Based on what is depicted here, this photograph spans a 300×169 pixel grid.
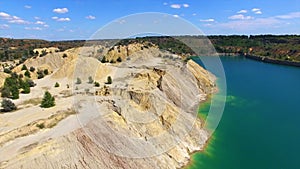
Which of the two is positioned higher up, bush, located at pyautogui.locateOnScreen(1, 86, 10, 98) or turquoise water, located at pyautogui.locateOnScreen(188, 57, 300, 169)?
bush, located at pyautogui.locateOnScreen(1, 86, 10, 98)

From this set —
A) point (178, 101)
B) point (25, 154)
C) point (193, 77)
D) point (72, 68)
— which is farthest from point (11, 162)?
point (193, 77)

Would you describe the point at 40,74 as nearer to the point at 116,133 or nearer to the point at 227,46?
the point at 116,133

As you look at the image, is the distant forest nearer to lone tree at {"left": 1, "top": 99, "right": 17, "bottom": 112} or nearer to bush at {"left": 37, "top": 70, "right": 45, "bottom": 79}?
bush at {"left": 37, "top": 70, "right": 45, "bottom": 79}

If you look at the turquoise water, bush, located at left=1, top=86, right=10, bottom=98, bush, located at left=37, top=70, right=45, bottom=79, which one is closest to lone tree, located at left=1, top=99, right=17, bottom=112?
bush, located at left=1, top=86, right=10, bottom=98

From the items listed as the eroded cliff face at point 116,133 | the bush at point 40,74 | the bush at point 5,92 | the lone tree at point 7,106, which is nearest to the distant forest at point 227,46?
the bush at point 40,74

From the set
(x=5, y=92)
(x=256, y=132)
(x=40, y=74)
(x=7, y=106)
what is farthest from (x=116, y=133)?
(x=40, y=74)

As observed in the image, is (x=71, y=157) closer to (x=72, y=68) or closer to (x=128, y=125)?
(x=128, y=125)
